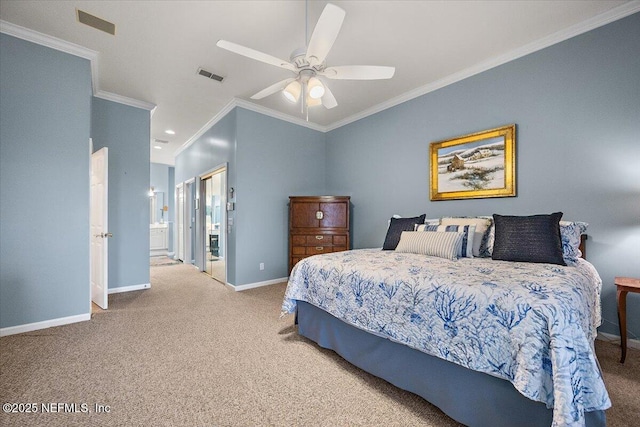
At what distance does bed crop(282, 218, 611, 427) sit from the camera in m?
1.10

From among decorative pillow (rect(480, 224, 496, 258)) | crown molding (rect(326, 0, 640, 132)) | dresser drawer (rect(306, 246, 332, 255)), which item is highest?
crown molding (rect(326, 0, 640, 132))

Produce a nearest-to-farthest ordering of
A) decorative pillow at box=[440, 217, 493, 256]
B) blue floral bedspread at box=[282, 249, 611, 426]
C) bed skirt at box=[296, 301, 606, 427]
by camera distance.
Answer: blue floral bedspread at box=[282, 249, 611, 426]
bed skirt at box=[296, 301, 606, 427]
decorative pillow at box=[440, 217, 493, 256]

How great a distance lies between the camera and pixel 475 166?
3186 millimetres

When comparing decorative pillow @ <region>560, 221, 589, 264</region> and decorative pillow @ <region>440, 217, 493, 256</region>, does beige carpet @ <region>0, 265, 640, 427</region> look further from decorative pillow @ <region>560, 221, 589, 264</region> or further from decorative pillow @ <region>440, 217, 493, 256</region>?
decorative pillow @ <region>440, 217, 493, 256</region>

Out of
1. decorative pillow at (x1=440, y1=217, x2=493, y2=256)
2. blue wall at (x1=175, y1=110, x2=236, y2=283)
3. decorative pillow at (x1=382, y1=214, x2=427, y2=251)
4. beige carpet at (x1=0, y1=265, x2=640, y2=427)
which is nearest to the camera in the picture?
beige carpet at (x1=0, y1=265, x2=640, y2=427)

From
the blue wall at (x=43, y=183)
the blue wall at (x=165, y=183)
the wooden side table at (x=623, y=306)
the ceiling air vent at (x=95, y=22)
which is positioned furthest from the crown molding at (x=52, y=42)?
the blue wall at (x=165, y=183)

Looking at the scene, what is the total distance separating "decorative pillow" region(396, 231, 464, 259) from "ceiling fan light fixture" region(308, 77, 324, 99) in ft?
5.44

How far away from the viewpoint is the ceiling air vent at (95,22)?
2414mm

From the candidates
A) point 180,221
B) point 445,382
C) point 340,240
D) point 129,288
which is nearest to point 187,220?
point 180,221

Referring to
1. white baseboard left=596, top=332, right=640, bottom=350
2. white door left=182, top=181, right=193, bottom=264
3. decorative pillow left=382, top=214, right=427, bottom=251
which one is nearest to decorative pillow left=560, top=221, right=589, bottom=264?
white baseboard left=596, top=332, right=640, bottom=350

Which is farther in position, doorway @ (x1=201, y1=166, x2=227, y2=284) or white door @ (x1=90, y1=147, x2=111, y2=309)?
doorway @ (x1=201, y1=166, x2=227, y2=284)

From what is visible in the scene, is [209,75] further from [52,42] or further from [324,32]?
[324,32]

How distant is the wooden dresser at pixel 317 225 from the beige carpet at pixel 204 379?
1635mm

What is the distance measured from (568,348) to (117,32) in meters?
4.10
